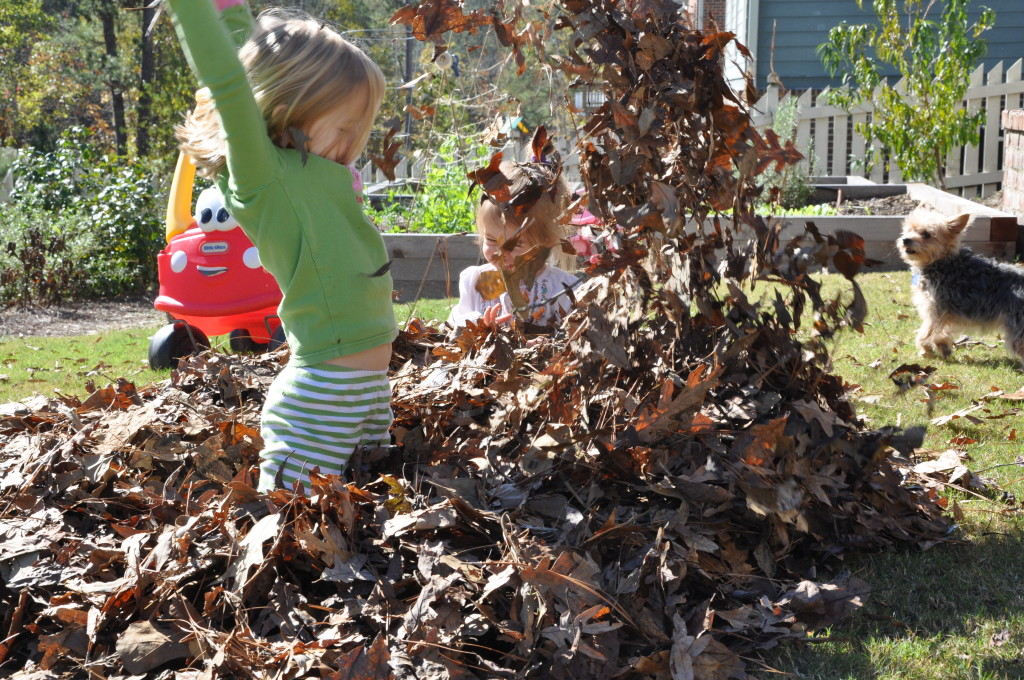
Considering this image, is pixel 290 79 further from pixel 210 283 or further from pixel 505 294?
pixel 210 283

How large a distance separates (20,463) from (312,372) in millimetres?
1264

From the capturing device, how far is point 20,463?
317 centimetres

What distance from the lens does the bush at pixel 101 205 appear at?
1025 cm

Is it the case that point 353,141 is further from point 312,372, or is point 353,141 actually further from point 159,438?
point 159,438

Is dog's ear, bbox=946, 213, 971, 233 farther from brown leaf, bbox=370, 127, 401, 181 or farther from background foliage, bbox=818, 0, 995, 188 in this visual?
background foliage, bbox=818, 0, 995, 188

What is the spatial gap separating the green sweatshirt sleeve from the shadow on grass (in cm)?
188

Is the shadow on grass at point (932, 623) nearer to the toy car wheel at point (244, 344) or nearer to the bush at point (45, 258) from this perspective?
the toy car wheel at point (244, 344)

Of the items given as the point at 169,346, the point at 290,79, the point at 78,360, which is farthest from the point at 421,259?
the point at 290,79

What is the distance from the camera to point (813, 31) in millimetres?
15812

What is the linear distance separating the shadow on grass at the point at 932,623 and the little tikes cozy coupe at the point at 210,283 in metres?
4.23

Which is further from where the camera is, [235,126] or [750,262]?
[750,262]

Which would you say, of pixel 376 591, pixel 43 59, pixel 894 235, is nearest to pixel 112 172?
pixel 894 235

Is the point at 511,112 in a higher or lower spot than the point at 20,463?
higher

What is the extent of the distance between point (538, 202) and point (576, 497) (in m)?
0.98
